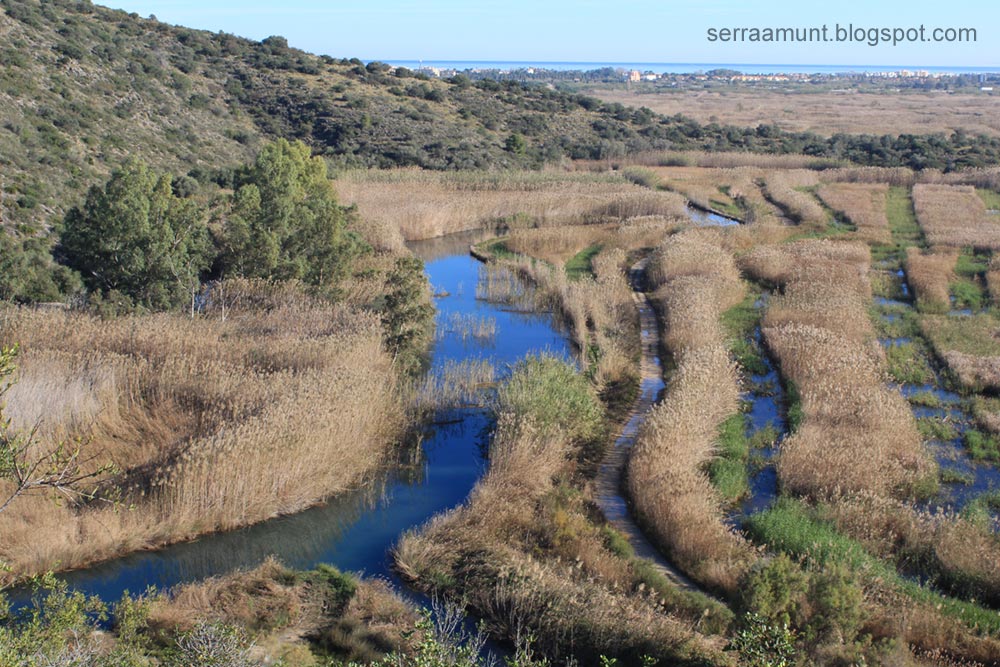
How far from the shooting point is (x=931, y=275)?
2586 cm

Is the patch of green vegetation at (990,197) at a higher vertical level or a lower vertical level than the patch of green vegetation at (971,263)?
higher

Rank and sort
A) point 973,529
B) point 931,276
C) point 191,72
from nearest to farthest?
point 973,529
point 931,276
point 191,72

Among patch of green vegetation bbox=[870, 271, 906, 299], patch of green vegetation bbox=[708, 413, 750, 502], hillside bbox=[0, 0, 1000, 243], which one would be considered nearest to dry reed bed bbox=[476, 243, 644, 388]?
patch of green vegetation bbox=[708, 413, 750, 502]

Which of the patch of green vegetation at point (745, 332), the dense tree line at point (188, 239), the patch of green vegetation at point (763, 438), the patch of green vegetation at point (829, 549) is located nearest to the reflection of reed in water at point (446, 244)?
the dense tree line at point (188, 239)

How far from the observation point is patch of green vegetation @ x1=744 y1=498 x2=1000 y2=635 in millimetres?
9891

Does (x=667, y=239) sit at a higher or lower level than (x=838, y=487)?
higher

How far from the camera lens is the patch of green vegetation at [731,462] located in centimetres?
1324

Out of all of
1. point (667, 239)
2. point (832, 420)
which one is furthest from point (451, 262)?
point (832, 420)

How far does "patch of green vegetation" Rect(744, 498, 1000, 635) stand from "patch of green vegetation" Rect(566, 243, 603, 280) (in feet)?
48.5

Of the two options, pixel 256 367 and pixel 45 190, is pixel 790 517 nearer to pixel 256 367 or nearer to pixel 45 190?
pixel 256 367

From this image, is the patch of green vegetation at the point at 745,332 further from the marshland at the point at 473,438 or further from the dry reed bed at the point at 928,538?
the dry reed bed at the point at 928,538

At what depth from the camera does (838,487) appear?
12.2 m

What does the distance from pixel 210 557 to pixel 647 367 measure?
1032cm

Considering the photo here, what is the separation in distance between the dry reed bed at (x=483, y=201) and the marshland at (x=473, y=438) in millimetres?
2110
